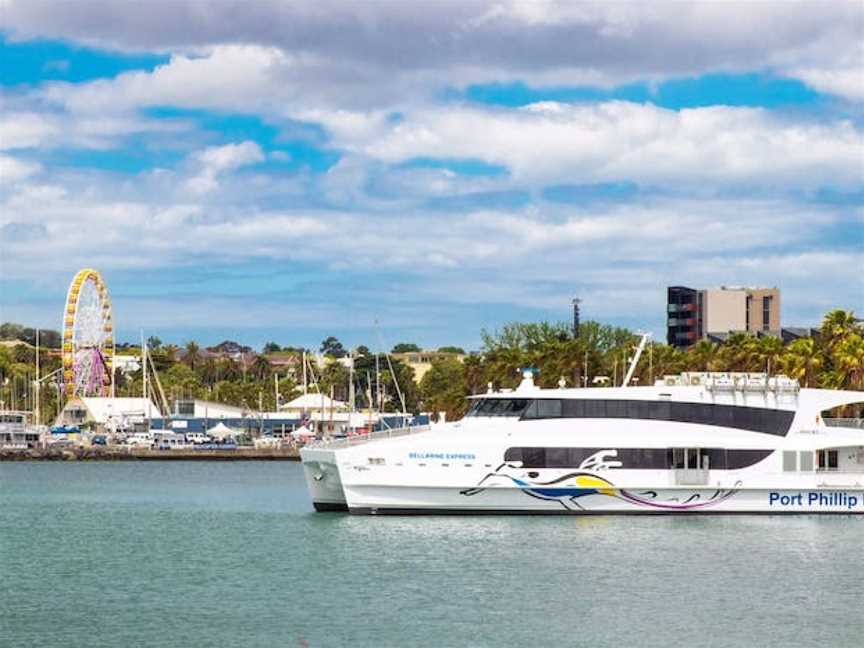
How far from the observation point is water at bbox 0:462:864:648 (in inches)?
1161

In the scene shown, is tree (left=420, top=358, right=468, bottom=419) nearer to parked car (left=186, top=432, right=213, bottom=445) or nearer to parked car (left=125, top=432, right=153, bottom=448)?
parked car (left=186, top=432, right=213, bottom=445)

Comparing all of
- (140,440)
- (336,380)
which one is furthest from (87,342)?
(336,380)

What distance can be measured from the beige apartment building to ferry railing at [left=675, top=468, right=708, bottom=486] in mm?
98158

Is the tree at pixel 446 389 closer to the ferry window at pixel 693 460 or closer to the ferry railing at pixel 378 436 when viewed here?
the ferry railing at pixel 378 436

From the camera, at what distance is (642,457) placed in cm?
4475

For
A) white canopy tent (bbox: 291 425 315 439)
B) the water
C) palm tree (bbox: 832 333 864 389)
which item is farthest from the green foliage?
the water

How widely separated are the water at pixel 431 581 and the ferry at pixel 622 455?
2.05 ft

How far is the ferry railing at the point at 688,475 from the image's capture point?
44.9 meters

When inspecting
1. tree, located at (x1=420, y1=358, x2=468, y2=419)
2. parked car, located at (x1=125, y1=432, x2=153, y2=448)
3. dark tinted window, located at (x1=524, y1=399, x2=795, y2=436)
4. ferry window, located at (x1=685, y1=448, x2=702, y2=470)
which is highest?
tree, located at (x1=420, y1=358, x2=468, y2=419)

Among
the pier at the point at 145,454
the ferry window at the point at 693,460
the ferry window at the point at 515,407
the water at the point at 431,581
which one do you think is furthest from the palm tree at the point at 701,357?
the ferry window at the point at 515,407

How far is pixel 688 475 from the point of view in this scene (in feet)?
147

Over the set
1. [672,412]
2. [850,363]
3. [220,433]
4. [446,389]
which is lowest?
[220,433]

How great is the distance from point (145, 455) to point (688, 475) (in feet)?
245

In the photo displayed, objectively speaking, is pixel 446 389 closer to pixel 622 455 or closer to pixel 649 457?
pixel 649 457
